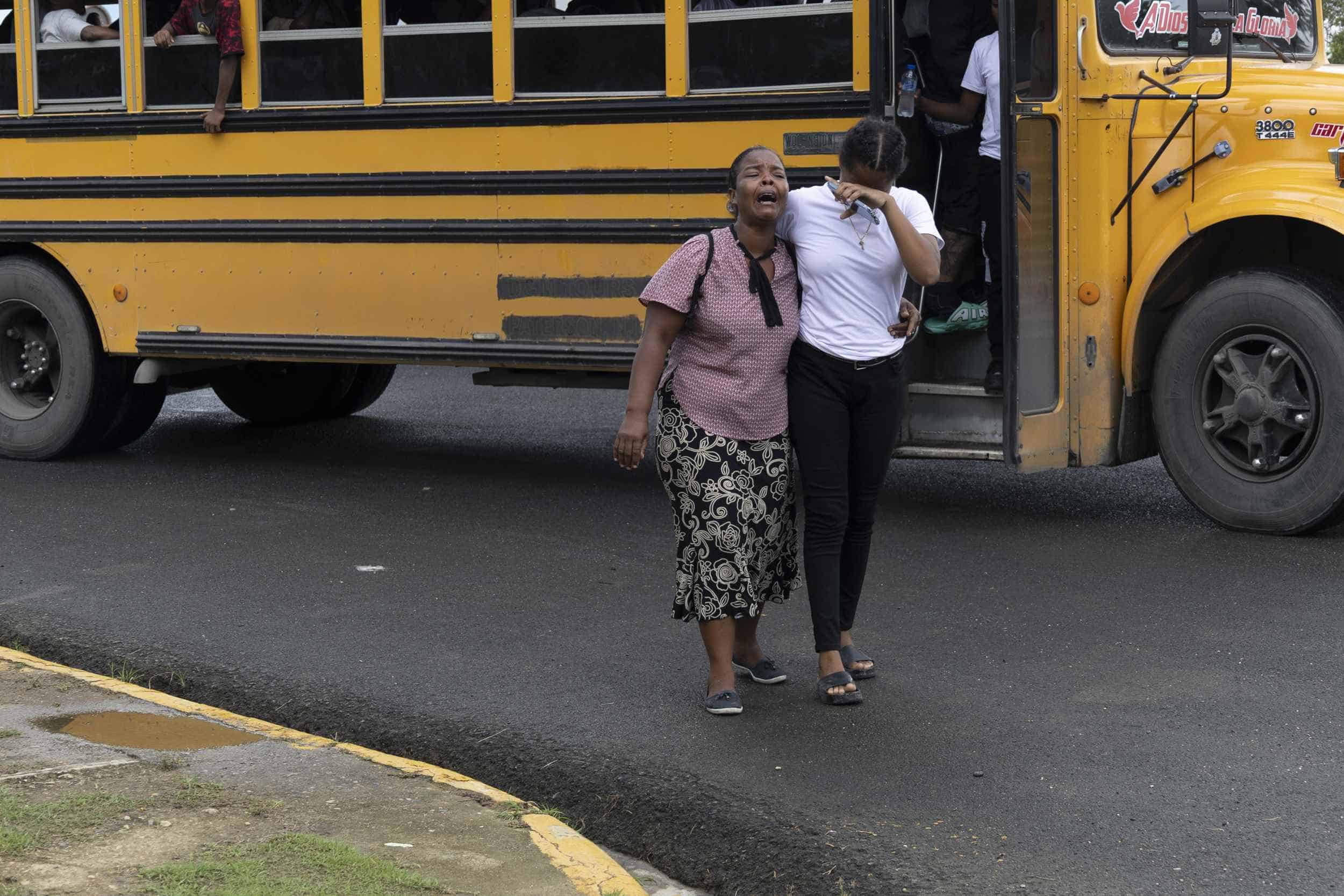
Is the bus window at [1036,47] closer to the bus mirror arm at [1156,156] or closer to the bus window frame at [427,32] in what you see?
the bus mirror arm at [1156,156]

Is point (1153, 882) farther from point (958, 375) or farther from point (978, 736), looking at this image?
point (958, 375)

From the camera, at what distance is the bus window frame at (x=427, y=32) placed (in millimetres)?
7617

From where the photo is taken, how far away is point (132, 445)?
9789 millimetres

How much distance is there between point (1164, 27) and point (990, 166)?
820mm

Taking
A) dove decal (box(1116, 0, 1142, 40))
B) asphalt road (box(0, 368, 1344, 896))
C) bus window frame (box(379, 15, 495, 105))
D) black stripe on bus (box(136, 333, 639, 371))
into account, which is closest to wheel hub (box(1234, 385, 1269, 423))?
asphalt road (box(0, 368, 1344, 896))

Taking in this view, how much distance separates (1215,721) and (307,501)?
14.6 ft

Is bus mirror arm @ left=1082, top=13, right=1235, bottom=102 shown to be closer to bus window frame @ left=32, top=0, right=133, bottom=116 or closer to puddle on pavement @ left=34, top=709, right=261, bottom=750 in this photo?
puddle on pavement @ left=34, top=709, right=261, bottom=750

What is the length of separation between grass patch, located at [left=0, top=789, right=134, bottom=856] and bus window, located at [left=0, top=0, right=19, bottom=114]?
5616 millimetres

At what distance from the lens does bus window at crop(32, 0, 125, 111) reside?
8492 millimetres

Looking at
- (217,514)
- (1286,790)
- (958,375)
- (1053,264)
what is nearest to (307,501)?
(217,514)

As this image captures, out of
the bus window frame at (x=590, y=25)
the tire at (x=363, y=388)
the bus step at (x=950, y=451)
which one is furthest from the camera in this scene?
the tire at (x=363, y=388)

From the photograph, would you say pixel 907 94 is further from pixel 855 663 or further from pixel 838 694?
pixel 838 694

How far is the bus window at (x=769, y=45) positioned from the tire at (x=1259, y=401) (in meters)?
1.65

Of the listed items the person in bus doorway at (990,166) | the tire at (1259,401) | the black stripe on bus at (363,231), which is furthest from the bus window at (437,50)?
the tire at (1259,401)
